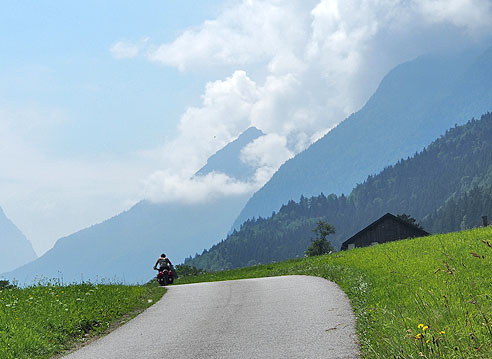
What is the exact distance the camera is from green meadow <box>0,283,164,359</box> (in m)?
11.1

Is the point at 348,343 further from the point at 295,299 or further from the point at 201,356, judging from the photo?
the point at 295,299

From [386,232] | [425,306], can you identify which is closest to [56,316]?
[425,306]

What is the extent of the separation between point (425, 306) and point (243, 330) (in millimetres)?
4728

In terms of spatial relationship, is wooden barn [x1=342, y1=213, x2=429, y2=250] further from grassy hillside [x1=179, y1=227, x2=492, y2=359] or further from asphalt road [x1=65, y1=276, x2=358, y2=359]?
asphalt road [x1=65, y1=276, x2=358, y2=359]

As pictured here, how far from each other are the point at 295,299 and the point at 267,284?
555 cm

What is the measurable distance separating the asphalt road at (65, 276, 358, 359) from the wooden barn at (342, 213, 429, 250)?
7597 centimetres

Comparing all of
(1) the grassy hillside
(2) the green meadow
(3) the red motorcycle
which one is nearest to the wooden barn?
(3) the red motorcycle

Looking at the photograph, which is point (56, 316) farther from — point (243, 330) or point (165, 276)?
point (165, 276)

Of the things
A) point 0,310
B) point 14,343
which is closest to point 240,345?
point 14,343

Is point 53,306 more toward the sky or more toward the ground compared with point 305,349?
more toward the sky

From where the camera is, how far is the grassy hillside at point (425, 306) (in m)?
6.54

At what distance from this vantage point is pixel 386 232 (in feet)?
300

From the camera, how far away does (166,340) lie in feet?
36.3

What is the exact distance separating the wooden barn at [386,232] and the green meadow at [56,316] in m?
75.4
